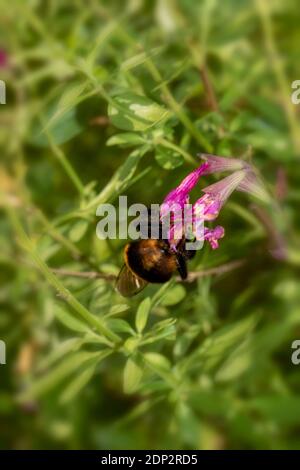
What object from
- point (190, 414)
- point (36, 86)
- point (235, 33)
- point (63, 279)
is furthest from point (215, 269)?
point (36, 86)

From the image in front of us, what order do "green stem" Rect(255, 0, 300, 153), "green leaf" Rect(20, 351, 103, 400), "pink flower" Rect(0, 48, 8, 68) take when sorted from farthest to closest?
"pink flower" Rect(0, 48, 8, 68) < "green stem" Rect(255, 0, 300, 153) < "green leaf" Rect(20, 351, 103, 400)

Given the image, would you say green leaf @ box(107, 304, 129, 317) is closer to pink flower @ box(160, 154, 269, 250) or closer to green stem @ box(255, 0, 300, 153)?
pink flower @ box(160, 154, 269, 250)

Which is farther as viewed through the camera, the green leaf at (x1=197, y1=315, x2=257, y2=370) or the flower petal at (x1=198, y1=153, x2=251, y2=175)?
the green leaf at (x1=197, y1=315, x2=257, y2=370)

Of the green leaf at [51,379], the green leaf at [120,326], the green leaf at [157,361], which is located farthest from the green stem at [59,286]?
the green leaf at [51,379]

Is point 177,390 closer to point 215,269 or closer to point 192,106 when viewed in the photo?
point 215,269

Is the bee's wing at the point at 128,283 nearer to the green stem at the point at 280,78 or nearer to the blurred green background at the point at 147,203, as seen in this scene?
the blurred green background at the point at 147,203

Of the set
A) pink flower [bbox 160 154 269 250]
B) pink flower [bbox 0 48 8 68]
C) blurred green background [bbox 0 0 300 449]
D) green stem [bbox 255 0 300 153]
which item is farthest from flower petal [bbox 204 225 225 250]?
pink flower [bbox 0 48 8 68]
